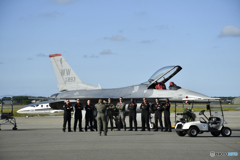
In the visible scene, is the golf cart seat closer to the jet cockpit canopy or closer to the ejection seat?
the ejection seat

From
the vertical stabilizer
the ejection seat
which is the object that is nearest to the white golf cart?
the ejection seat

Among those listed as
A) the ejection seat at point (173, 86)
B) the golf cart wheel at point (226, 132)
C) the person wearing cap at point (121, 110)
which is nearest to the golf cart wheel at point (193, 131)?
the golf cart wheel at point (226, 132)

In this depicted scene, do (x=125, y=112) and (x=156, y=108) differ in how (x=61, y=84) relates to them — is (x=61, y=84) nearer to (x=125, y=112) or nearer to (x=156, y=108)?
(x=125, y=112)

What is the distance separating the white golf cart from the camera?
1517 centimetres

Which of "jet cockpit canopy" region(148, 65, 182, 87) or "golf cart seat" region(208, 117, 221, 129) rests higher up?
"jet cockpit canopy" region(148, 65, 182, 87)

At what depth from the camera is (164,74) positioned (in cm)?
2109

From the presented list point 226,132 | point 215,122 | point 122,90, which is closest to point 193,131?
point 215,122

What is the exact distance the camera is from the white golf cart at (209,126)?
15.2 metres

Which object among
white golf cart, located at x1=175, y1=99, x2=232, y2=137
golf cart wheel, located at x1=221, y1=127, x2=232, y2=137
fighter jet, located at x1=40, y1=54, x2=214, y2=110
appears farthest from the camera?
fighter jet, located at x1=40, y1=54, x2=214, y2=110

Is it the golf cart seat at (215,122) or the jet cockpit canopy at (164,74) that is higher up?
the jet cockpit canopy at (164,74)

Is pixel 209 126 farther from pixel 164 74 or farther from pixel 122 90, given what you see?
pixel 122 90

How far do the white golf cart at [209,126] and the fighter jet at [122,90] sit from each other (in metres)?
1.67

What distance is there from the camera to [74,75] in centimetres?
2688

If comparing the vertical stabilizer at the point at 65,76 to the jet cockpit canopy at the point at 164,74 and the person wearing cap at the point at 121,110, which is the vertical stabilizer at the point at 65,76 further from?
the person wearing cap at the point at 121,110
